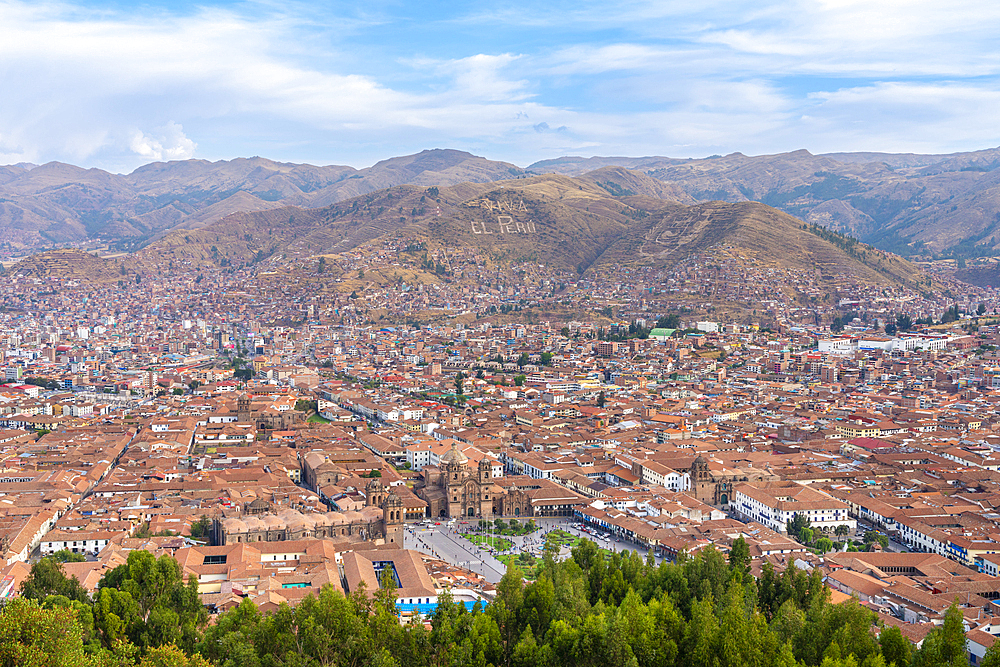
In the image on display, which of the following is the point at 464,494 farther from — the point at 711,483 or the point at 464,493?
the point at 711,483

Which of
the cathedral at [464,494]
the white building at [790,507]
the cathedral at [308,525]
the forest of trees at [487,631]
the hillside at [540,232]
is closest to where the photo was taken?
the forest of trees at [487,631]

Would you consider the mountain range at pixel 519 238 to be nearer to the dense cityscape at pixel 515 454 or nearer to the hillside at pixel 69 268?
the hillside at pixel 69 268

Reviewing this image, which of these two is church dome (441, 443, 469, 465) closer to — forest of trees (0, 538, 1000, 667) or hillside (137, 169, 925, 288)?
forest of trees (0, 538, 1000, 667)

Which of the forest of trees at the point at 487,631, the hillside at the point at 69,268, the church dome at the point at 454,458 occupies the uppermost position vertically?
the hillside at the point at 69,268

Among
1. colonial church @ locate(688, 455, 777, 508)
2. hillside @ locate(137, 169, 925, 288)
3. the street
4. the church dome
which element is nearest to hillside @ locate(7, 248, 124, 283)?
hillside @ locate(137, 169, 925, 288)

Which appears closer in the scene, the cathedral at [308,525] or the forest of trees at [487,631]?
the forest of trees at [487,631]

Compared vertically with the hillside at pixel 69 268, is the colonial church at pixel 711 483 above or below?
below

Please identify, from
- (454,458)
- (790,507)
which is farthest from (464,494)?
(790,507)

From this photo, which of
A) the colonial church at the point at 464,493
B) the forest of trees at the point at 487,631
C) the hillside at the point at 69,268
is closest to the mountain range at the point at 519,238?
the hillside at the point at 69,268

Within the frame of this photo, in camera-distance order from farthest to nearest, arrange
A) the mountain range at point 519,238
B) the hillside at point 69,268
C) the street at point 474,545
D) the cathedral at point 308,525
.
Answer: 1. the hillside at point 69,268
2. the mountain range at point 519,238
3. the cathedral at point 308,525
4. the street at point 474,545
